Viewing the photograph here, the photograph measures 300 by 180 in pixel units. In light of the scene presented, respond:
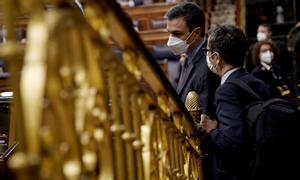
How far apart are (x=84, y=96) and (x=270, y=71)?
4933mm

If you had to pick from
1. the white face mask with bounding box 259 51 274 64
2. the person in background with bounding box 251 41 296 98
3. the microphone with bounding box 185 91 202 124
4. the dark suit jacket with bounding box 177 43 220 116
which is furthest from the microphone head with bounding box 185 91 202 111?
the white face mask with bounding box 259 51 274 64

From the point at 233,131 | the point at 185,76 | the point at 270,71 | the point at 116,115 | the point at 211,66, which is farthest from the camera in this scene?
the point at 270,71

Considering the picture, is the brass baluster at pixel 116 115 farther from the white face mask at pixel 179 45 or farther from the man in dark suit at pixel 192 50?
the white face mask at pixel 179 45

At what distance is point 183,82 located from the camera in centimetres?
328

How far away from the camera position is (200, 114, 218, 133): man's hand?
2.86 metres

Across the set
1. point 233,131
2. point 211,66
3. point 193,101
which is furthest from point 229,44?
point 233,131

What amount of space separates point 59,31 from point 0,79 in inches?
94.5

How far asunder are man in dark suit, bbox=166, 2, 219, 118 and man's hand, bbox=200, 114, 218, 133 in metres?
0.16

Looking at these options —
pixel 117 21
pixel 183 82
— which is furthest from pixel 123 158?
pixel 183 82

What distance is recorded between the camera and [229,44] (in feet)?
9.33

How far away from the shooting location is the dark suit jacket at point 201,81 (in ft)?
10.2

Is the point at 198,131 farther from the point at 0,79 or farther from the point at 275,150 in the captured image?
the point at 0,79

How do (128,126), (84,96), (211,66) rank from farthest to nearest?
(211,66) → (128,126) → (84,96)

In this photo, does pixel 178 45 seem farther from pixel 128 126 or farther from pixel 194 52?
pixel 128 126
